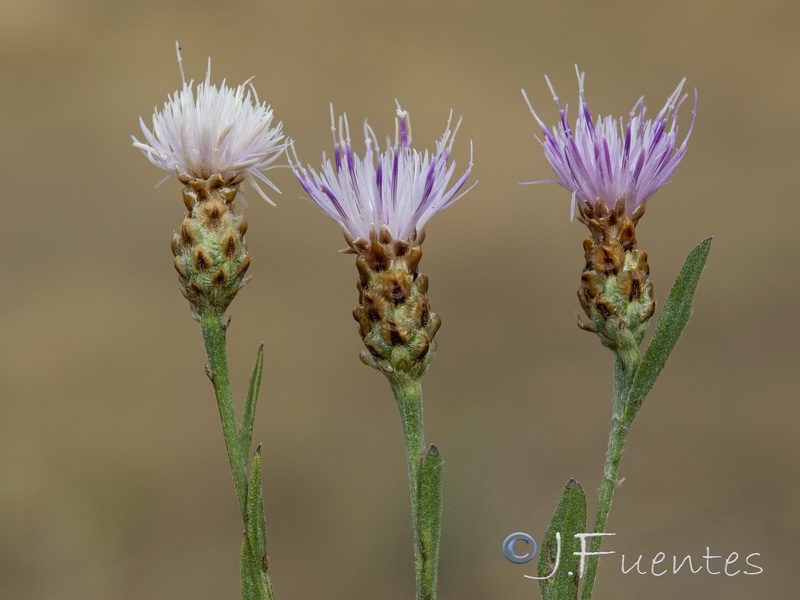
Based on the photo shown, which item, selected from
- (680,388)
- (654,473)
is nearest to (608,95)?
(680,388)

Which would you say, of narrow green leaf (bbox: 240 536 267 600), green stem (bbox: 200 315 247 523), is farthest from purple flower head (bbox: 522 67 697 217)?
narrow green leaf (bbox: 240 536 267 600)

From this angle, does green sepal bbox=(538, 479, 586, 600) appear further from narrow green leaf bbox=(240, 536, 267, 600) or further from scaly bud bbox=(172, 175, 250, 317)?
scaly bud bbox=(172, 175, 250, 317)

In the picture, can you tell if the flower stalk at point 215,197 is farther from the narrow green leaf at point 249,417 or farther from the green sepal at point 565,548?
the green sepal at point 565,548

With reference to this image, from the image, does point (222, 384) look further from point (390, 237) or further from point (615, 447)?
point (615, 447)

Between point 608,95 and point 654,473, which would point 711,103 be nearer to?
point 608,95

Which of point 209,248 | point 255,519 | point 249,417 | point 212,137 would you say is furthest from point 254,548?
point 212,137

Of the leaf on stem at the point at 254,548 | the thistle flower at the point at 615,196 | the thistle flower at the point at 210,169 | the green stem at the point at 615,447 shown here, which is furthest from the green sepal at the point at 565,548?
the thistle flower at the point at 210,169

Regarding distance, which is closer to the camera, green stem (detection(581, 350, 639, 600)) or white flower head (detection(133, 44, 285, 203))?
green stem (detection(581, 350, 639, 600))
